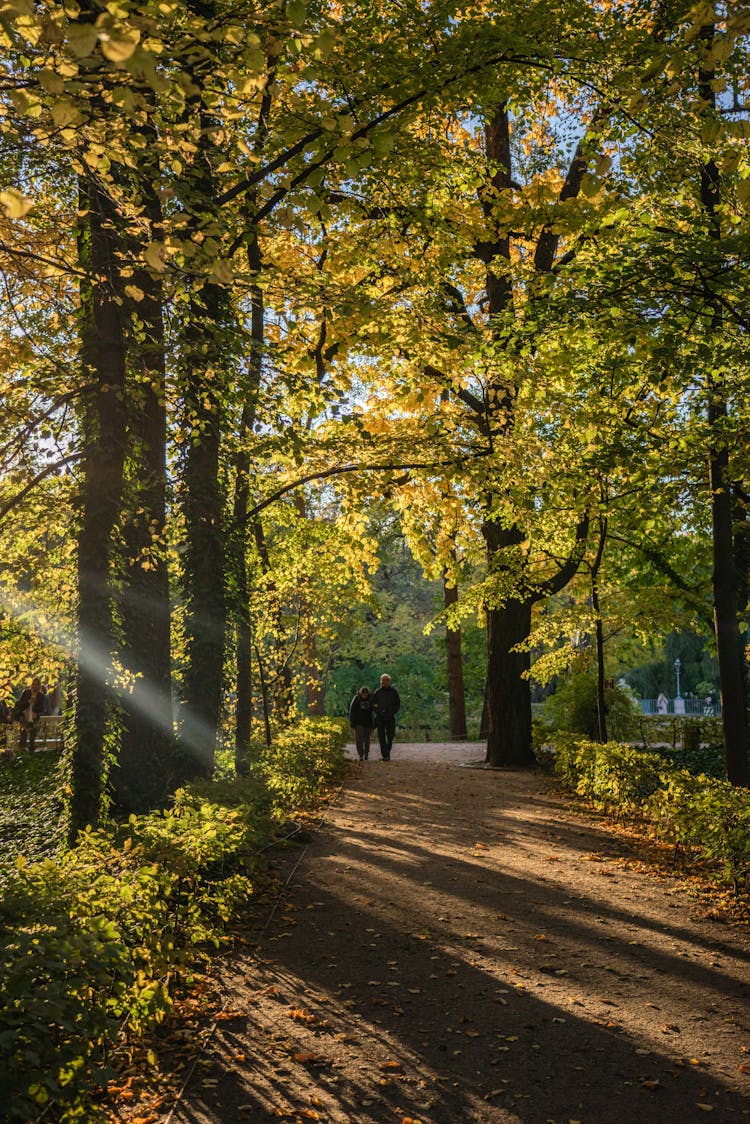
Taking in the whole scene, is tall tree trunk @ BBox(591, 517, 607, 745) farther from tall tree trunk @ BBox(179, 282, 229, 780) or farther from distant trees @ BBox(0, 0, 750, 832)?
tall tree trunk @ BBox(179, 282, 229, 780)

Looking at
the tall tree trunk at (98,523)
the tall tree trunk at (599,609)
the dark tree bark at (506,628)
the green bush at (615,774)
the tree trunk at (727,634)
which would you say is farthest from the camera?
the dark tree bark at (506,628)

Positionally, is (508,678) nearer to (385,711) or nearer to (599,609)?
(599,609)

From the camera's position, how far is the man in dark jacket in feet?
69.4

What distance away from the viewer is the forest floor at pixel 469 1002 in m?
4.32

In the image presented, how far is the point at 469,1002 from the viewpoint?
221 inches

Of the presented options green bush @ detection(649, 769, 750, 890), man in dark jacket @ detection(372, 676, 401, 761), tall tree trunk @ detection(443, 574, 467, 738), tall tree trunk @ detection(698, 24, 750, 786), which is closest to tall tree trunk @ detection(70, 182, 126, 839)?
green bush @ detection(649, 769, 750, 890)

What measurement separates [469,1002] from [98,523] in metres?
4.53

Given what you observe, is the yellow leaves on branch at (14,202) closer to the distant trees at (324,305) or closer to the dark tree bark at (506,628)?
the distant trees at (324,305)

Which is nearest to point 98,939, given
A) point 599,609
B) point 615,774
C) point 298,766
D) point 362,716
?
point 615,774

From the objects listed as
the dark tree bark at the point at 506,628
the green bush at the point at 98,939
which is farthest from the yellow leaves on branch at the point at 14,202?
the dark tree bark at the point at 506,628

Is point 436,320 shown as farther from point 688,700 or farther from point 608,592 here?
point 688,700

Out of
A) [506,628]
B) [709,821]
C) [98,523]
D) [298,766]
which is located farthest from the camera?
[506,628]

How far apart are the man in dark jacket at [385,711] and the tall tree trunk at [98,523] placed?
13105 millimetres

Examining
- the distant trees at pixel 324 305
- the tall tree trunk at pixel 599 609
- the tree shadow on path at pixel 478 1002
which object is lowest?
the tree shadow on path at pixel 478 1002
